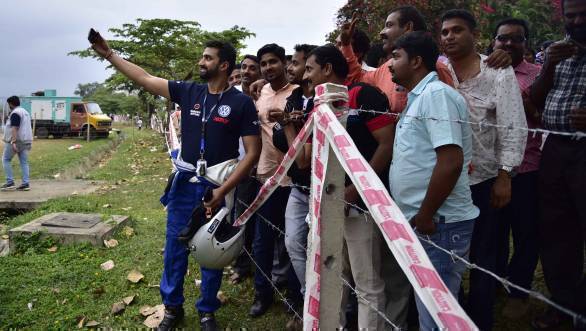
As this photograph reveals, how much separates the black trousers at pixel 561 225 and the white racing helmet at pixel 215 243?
76.0 inches

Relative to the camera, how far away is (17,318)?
3.36 m

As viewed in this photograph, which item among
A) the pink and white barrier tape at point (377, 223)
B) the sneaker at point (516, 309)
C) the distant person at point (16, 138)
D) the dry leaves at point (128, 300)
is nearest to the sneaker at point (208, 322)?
the dry leaves at point (128, 300)

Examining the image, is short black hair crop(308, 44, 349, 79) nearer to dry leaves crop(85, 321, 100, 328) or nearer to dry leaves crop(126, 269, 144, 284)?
dry leaves crop(85, 321, 100, 328)

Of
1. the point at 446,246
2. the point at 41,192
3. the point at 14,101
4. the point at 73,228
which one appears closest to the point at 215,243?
the point at 446,246

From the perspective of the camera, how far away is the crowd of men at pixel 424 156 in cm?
205

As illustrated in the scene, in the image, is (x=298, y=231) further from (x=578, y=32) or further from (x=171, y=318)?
(x=578, y=32)

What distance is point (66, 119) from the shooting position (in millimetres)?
27734

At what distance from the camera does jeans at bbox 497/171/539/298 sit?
9.59ft

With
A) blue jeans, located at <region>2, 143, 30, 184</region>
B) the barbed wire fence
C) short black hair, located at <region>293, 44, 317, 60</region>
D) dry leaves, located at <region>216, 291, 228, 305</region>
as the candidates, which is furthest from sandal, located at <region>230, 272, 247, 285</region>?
blue jeans, located at <region>2, 143, 30, 184</region>

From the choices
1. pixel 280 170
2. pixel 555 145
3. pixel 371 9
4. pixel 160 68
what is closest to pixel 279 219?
pixel 280 170

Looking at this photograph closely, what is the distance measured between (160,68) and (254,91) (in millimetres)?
17621

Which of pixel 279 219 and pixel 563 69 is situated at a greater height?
pixel 563 69

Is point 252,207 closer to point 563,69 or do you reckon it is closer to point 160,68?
point 563,69

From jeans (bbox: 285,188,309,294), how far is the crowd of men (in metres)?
0.01
